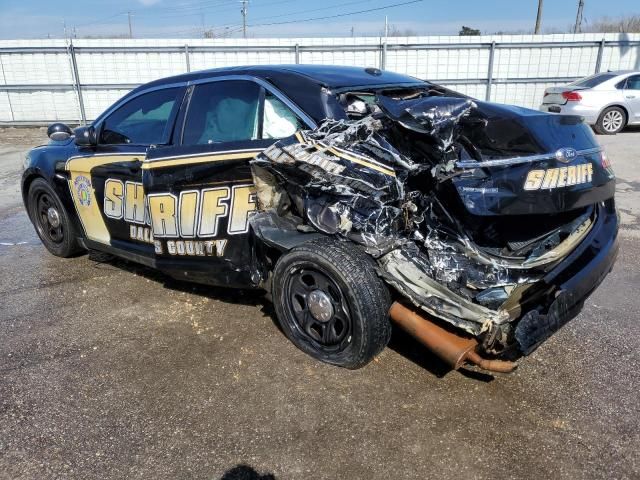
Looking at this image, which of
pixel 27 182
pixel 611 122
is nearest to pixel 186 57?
pixel 27 182

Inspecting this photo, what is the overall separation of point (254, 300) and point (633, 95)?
11.9 meters

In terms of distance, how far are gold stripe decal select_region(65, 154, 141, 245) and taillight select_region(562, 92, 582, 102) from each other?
11.2m

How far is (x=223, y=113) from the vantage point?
12.1ft

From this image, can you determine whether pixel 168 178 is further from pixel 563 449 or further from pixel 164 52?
pixel 164 52

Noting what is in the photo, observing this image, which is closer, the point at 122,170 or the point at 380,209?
the point at 380,209

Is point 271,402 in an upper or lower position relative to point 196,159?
lower

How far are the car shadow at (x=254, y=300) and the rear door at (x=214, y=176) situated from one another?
44 cm

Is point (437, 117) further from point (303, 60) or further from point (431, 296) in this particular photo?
point (303, 60)

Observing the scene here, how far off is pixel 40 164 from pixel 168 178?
2.01 meters

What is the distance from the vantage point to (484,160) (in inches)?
106

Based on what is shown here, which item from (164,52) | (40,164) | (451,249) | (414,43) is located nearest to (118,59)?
(164,52)

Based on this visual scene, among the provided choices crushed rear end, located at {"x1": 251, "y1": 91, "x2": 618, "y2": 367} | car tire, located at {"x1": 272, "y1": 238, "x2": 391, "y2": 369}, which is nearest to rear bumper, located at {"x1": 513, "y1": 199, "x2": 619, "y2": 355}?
crushed rear end, located at {"x1": 251, "y1": 91, "x2": 618, "y2": 367}

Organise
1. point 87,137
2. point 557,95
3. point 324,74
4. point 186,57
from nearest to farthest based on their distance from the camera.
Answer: point 324,74 → point 87,137 → point 557,95 → point 186,57

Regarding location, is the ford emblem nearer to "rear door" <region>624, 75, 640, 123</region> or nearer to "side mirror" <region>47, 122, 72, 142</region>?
"side mirror" <region>47, 122, 72, 142</region>
